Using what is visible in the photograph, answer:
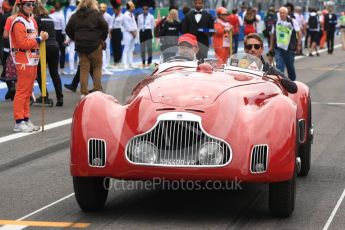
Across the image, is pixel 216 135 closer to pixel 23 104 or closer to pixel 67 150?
pixel 67 150

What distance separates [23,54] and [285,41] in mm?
8207

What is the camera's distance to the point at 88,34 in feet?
53.6

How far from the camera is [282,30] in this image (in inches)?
773

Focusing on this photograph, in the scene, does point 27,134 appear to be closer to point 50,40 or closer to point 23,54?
point 23,54

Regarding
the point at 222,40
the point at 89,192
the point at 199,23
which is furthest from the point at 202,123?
the point at 222,40

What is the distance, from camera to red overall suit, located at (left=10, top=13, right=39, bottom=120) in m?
12.5

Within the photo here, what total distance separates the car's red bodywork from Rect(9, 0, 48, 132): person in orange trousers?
4996mm

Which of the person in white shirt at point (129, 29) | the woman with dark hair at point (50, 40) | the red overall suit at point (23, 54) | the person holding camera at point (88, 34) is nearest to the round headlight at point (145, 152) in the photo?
the red overall suit at point (23, 54)

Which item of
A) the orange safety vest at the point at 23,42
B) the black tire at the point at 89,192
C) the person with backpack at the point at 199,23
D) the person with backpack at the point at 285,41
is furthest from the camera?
the person with backpack at the point at 199,23

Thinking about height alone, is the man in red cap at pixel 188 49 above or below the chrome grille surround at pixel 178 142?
above

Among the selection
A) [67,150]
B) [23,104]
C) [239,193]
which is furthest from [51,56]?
[239,193]

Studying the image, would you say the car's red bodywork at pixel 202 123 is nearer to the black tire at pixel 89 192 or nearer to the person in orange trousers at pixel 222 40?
the black tire at pixel 89 192

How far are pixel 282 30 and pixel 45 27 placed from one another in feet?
19.7

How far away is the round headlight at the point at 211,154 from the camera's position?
22.6ft
